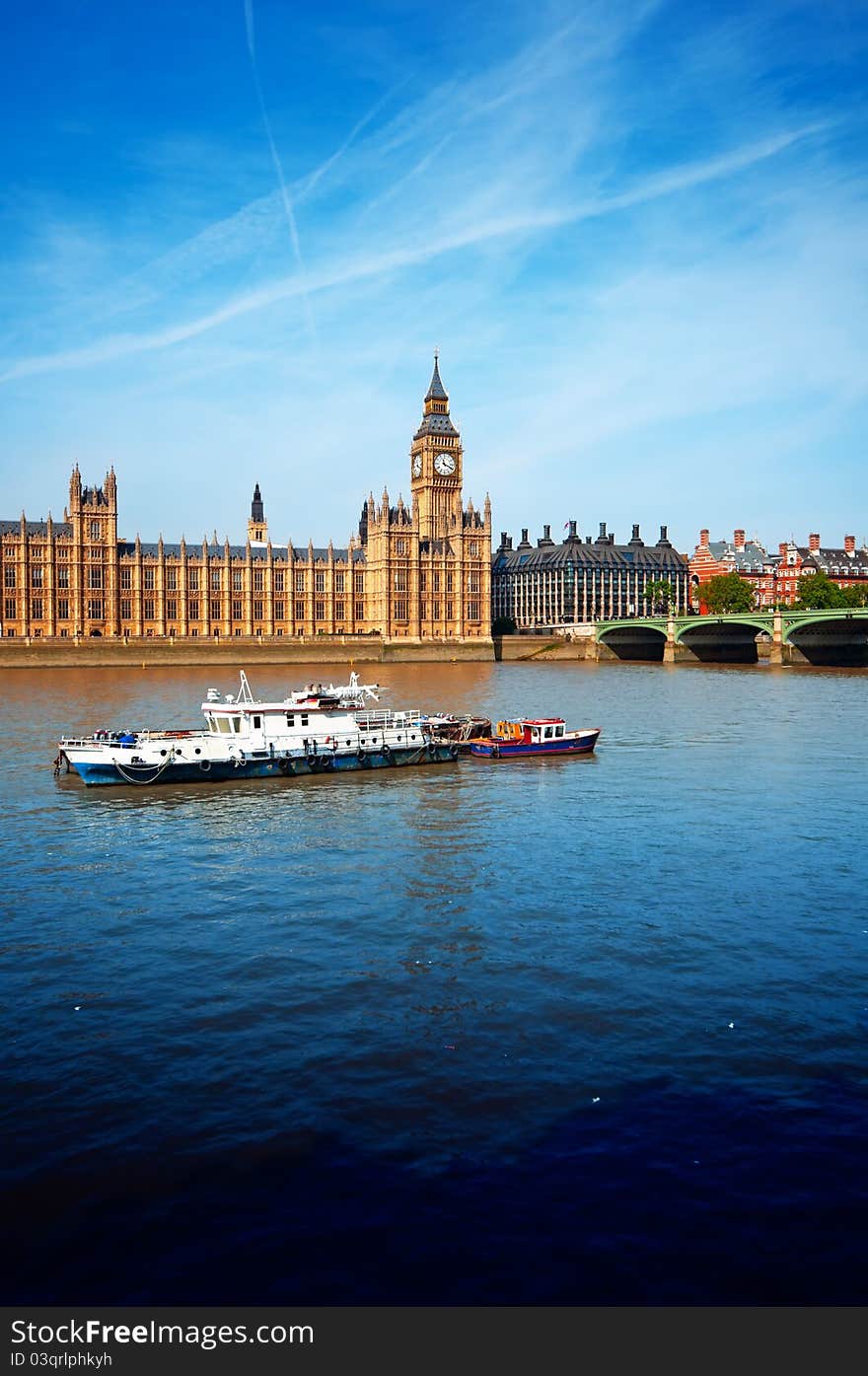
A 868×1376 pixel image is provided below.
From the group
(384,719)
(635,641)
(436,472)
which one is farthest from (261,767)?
(436,472)

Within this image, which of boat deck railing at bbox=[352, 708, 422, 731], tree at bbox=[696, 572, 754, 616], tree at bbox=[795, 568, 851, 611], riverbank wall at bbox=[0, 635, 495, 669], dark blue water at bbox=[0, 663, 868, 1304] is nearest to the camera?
dark blue water at bbox=[0, 663, 868, 1304]

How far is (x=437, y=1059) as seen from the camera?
51.5 feet

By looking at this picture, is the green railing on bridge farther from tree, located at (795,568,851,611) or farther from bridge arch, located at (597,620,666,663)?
tree, located at (795,568,851,611)

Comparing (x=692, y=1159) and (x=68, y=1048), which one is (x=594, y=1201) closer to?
(x=692, y=1159)

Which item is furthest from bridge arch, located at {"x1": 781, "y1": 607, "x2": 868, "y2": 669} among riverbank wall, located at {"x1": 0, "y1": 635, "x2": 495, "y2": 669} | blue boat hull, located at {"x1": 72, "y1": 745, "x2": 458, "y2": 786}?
blue boat hull, located at {"x1": 72, "y1": 745, "x2": 458, "y2": 786}

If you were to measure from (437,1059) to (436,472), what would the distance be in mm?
153815

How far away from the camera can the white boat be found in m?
40.4

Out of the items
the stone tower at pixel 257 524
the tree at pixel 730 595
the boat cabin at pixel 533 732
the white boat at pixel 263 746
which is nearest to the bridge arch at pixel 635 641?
the tree at pixel 730 595

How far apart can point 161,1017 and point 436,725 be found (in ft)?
106

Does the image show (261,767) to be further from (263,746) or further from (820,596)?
(820,596)

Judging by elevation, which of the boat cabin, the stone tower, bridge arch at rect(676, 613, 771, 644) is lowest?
the boat cabin

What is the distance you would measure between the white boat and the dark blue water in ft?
22.9

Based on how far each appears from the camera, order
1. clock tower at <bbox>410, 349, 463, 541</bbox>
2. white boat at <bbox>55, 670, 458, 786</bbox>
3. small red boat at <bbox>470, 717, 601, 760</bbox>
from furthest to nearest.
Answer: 1. clock tower at <bbox>410, 349, 463, 541</bbox>
2. small red boat at <bbox>470, 717, 601, 760</bbox>
3. white boat at <bbox>55, 670, 458, 786</bbox>

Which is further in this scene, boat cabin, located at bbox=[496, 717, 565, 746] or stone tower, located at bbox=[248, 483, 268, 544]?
stone tower, located at bbox=[248, 483, 268, 544]
